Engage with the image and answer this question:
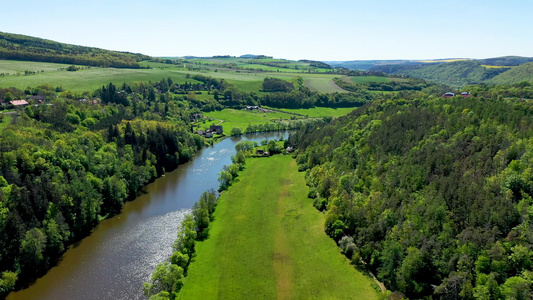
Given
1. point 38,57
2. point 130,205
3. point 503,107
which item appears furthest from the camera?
point 38,57

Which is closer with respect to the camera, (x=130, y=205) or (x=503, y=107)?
(x=503, y=107)

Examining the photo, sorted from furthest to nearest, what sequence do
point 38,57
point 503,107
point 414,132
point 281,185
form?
point 38,57
point 281,185
point 414,132
point 503,107

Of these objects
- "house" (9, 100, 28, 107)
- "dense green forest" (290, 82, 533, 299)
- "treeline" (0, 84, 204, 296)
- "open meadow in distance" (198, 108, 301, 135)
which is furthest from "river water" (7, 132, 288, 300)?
"open meadow in distance" (198, 108, 301, 135)

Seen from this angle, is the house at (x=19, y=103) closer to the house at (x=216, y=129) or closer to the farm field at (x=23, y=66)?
the farm field at (x=23, y=66)

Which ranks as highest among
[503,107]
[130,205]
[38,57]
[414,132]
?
[38,57]

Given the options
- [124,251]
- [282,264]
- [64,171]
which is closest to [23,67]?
[64,171]

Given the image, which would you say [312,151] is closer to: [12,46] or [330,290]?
[330,290]

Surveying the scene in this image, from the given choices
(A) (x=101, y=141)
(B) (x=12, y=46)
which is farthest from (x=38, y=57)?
(A) (x=101, y=141)
